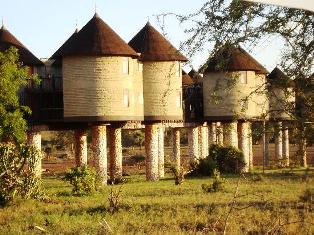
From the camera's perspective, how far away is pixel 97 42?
26.2m

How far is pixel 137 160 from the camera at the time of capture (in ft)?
171

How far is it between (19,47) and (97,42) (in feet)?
14.1

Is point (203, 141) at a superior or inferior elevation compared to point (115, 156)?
superior

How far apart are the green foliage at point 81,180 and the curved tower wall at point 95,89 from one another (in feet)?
9.73

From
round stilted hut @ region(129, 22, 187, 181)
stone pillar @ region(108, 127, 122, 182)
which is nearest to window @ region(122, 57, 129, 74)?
round stilted hut @ region(129, 22, 187, 181)

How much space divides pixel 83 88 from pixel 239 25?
58.9 feet

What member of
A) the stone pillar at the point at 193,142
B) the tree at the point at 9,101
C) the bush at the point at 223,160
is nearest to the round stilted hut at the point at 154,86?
the bush at the point at 223,160

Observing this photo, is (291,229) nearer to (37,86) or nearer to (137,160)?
(37,86)

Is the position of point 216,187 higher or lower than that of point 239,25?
lower

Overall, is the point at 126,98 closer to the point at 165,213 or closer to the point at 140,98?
the point at 140,98

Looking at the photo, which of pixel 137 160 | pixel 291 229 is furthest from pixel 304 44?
pixel 137 160

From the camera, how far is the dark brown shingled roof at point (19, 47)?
89.4ft

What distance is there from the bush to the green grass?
37.3 ft

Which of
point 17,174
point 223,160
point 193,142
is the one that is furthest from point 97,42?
point 223,160
